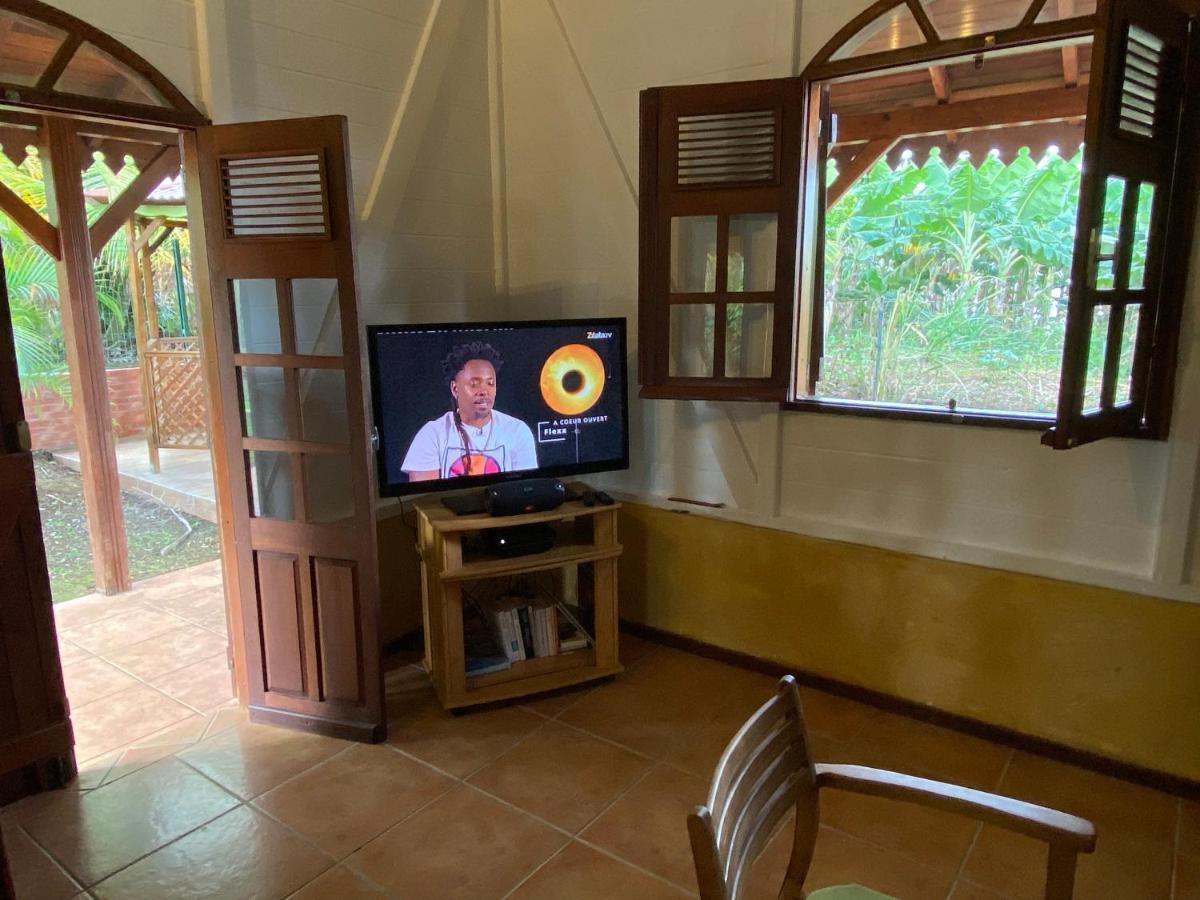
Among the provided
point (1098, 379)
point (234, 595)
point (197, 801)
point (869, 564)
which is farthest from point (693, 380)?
point (197, 801)

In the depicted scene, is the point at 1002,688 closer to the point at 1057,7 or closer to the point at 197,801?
the point at 1057,7

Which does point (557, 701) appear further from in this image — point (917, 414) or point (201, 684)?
point (917, 414)

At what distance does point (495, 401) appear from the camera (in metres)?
2.95

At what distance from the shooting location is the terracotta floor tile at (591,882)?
6.61 ft

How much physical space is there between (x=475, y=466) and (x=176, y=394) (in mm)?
5041

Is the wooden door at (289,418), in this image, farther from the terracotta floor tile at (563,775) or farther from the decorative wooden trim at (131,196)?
the decorative wooden trim at (131,196)

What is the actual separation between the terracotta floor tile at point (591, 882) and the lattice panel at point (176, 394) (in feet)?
19.1

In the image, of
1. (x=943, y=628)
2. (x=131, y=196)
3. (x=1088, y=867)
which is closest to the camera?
(x=1088, y=867)

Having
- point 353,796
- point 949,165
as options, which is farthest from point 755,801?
point 949,165

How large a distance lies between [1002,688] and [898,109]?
2.46 m

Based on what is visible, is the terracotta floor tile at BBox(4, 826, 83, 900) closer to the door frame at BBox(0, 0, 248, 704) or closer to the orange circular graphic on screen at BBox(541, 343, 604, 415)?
the door frame at BBox(0, 0, 248, 704)

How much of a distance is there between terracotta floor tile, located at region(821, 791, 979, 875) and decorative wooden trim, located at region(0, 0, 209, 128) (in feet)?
9.65

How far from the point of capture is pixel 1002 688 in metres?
2.64

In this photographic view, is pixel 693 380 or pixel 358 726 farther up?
pixel 693 380
